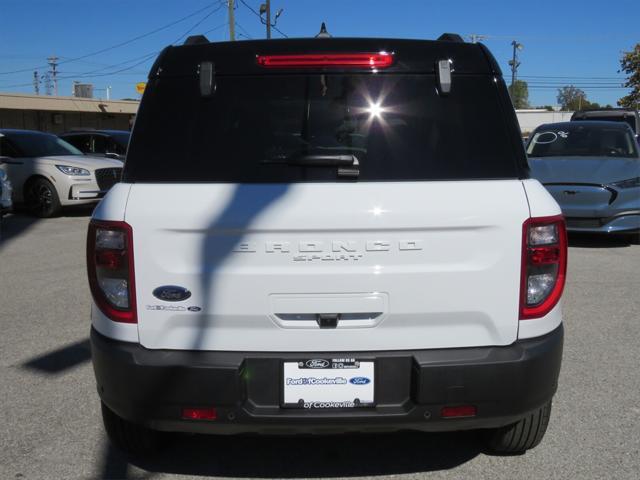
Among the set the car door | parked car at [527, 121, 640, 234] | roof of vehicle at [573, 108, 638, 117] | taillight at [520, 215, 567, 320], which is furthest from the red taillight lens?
roof of vehicle at [573, 108, 638, 117]

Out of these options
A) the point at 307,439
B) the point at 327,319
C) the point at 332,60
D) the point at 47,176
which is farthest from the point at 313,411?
the point at 47,176

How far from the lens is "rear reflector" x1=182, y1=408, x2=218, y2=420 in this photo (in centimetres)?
247

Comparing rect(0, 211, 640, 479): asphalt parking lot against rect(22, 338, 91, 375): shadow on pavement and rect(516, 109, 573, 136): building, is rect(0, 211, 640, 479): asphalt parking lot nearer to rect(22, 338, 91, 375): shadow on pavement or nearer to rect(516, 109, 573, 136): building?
rect(22, 338, 91, 375): shadow on pavement

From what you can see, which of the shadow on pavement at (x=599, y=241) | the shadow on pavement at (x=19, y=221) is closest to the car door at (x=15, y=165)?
the shadow on pavement at (x=19, y=221)

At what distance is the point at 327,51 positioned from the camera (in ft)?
8.75

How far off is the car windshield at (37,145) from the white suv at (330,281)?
429 inches

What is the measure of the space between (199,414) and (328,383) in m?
0.51

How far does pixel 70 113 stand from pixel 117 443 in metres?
41.5

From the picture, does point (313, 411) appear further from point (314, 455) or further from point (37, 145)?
point (37, 145)

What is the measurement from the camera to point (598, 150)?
9.82m

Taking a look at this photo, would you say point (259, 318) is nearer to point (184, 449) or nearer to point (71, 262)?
point (184, 449)

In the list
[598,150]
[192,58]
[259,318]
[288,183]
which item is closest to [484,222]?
[288,183]

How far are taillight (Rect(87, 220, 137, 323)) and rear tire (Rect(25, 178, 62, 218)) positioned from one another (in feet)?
33.2

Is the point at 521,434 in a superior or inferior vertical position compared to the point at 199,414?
inferior
